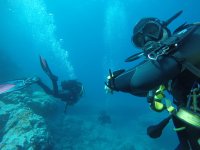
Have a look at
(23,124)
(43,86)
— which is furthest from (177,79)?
(23,124)

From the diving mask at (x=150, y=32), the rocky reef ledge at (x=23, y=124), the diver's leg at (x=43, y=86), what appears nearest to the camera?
the diving mask at (x=150, y=32)

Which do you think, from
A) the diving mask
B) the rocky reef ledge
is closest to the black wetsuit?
the diving mask

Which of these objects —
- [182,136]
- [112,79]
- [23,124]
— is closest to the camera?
[182,136]

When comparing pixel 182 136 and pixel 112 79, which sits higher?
pixel 112 79

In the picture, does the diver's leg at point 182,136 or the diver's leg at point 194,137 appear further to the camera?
the diver's leg at point 182,136

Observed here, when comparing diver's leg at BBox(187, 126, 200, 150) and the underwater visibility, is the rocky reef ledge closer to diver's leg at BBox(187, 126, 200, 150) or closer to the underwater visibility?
the underwater visibility

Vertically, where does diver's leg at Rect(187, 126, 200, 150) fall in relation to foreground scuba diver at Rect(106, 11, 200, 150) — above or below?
below

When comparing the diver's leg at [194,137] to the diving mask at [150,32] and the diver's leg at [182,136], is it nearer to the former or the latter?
the diver's leg at [182,136]

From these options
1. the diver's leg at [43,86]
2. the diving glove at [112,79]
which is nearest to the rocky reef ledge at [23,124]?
the diver's leg at [43,86]

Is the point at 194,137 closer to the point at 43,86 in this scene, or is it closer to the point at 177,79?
the point at 177,79

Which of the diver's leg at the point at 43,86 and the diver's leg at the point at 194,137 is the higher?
the diver's leg at the point at 43,86

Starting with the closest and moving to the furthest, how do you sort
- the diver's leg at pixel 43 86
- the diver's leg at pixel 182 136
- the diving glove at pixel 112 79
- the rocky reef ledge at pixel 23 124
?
the diver's leg at pixel 182 136
the diving glove at pixel 112 79
the rocky reef ledge at pixel 23 124
the diver's leg at pixel 43 86

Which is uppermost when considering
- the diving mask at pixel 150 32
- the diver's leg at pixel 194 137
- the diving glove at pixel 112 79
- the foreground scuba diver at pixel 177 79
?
the diving mask at pixel 150 32

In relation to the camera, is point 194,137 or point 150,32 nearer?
point 194,137
